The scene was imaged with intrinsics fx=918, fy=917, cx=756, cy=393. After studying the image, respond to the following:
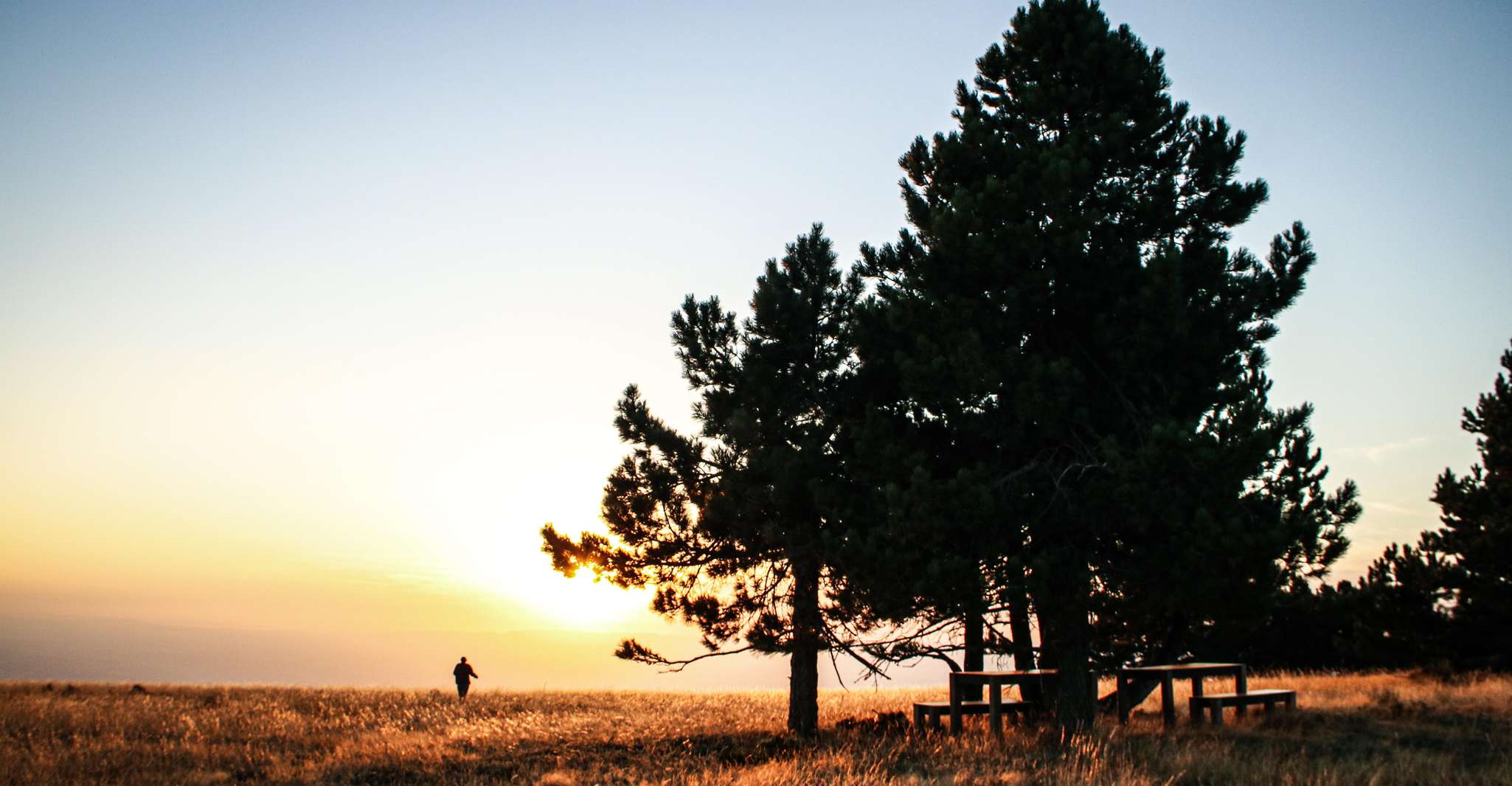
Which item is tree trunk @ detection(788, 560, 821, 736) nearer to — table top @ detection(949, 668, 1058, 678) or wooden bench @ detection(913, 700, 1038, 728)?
wooden bench @ detection(913, 700, 1038, 728)

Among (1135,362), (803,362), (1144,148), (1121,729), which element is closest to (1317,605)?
(1121,729)

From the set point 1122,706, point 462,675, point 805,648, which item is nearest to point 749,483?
point 805,648

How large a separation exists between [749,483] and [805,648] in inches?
120

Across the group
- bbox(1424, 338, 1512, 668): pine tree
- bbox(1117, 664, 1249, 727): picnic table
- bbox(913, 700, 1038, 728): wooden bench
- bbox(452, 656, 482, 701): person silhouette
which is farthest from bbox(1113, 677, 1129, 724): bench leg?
bbox(452, 656, 482, 701): person silhouette

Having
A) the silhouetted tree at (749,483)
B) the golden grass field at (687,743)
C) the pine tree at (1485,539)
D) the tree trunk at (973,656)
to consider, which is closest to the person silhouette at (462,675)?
the golden grass field at (687,743)

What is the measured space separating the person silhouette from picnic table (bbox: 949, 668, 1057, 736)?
13.7 metres

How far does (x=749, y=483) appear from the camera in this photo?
1538 centimetres

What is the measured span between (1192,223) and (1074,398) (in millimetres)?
3715

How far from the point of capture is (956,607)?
465 inches

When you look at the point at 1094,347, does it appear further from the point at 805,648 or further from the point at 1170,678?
the point at 805,648

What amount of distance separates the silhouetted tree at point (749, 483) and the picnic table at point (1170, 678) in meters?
4.60

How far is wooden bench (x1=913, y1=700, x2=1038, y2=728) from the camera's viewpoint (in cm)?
1401

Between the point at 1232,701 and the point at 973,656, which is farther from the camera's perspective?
the point at 973,656

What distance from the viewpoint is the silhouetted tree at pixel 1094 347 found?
11.2 m
